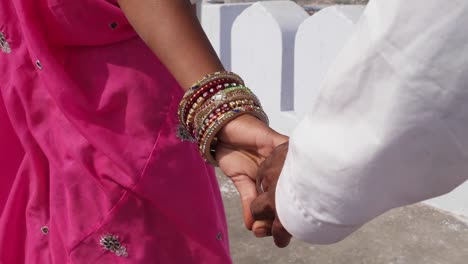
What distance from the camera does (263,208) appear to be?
0.84 m

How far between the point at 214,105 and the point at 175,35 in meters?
0.11

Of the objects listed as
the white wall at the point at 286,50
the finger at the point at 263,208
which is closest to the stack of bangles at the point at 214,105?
the finger at the point at 263,208

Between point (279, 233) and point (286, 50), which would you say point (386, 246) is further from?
point (279, 233)

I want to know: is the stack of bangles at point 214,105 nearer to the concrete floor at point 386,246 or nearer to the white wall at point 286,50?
the concrete floor at point 386,246

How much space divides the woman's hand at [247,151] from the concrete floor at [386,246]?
50.3 inches

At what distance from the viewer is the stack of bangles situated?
914mm

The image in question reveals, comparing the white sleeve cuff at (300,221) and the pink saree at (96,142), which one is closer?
the white sleeve cuff at (300,221)

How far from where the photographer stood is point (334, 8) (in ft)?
8.80

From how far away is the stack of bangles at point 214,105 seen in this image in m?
0.91

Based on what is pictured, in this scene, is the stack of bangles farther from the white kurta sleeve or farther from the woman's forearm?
the white kurta sleeve

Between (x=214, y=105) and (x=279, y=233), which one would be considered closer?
(x=279, y=233)

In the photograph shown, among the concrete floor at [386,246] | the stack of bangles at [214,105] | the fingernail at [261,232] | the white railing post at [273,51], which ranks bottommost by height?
the concrete floor at [386,246]

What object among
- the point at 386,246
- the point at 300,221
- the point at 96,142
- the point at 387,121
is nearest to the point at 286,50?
the point at 386,246

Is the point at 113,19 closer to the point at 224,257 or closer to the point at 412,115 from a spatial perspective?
the point at 224,257
